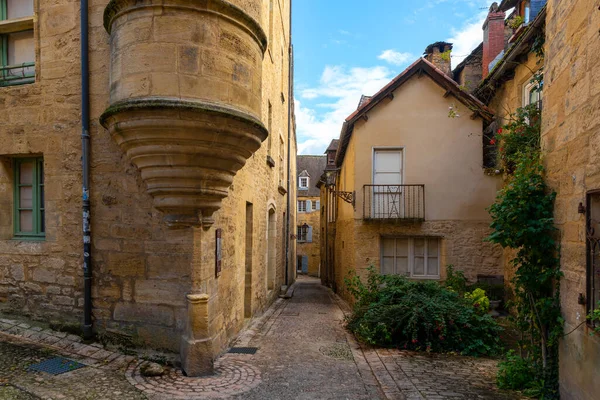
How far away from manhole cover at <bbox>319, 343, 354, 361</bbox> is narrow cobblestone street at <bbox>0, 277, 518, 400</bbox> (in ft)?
0.05

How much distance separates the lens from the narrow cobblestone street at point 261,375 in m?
3.75

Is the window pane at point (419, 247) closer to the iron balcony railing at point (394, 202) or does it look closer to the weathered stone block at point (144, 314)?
the iron balcony railing at point (394, 202)

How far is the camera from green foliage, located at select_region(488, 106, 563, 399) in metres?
3.80

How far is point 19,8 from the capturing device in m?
5.25

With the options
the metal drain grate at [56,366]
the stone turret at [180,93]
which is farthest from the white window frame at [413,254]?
the metal drain grate at [56,366]

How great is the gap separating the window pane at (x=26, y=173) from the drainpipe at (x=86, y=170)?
111cm

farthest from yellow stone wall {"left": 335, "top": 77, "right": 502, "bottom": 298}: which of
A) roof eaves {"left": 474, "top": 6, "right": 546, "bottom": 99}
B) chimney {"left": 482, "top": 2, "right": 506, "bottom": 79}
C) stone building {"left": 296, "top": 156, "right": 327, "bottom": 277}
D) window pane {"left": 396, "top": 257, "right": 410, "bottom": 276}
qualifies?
stone building {"left": 296, "top": 156, "right": 327, "bottom": 277}

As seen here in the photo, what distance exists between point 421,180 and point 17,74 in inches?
337

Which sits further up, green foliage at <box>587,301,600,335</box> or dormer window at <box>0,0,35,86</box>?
dormer window at <box>0,0,35,86</box>

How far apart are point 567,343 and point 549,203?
1.39 m

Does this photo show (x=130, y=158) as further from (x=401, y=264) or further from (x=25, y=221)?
(x=401, y=264)

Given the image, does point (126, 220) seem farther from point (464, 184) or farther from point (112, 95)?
point (464, 184)

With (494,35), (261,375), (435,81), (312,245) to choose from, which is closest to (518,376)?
(261,375)

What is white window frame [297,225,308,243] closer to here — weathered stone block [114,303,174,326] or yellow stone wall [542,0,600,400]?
weathered stone block [114,303,174,326]
